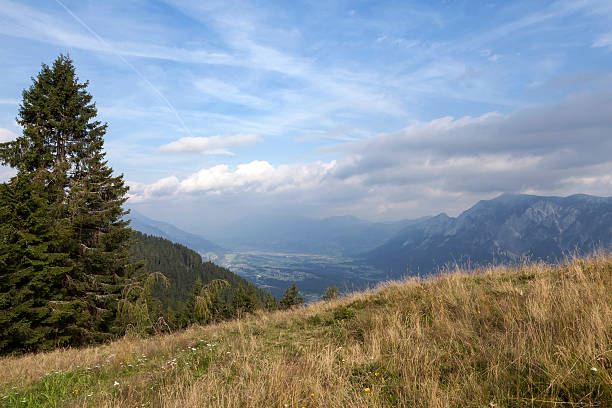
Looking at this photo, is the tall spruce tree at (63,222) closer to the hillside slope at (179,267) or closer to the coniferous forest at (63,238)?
the coniferous forest at (63,238)

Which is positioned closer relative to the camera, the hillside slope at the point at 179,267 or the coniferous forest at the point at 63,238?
the coniferous forest at the point at 63,238

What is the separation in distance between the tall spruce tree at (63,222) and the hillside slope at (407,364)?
1046 centimetres

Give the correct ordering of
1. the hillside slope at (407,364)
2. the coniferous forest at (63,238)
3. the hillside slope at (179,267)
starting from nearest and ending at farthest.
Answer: the hillside slope at (407,364)
the coniferous forest at (63,238)
the hillside slope at (179,267)

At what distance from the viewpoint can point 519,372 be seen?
307 centimetres

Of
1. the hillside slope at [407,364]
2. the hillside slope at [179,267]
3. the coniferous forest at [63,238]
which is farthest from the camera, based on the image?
the hillside slope at [179,267]

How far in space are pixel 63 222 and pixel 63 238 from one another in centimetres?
111

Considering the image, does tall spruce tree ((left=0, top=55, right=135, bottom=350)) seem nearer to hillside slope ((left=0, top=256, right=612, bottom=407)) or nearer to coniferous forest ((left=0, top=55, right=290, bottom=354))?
coniferous forest ((left=0, top=55, right=290, bottom=354))

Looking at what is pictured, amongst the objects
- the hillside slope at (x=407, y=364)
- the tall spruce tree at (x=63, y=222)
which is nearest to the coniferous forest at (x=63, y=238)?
the tall spruce tree at (x=63, y=222)

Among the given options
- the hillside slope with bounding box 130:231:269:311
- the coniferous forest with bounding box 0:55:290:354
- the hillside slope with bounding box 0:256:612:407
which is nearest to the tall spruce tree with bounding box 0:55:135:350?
the coniferous forest with bounding box 0:55:290:354

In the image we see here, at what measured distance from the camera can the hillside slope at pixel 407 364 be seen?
2.89 metres

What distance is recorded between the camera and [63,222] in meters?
16.4

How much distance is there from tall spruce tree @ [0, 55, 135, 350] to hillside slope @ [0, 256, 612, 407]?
10.5m

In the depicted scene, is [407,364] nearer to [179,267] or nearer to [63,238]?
[63,238]

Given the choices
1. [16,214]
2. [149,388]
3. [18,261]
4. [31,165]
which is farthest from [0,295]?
[149,388]
